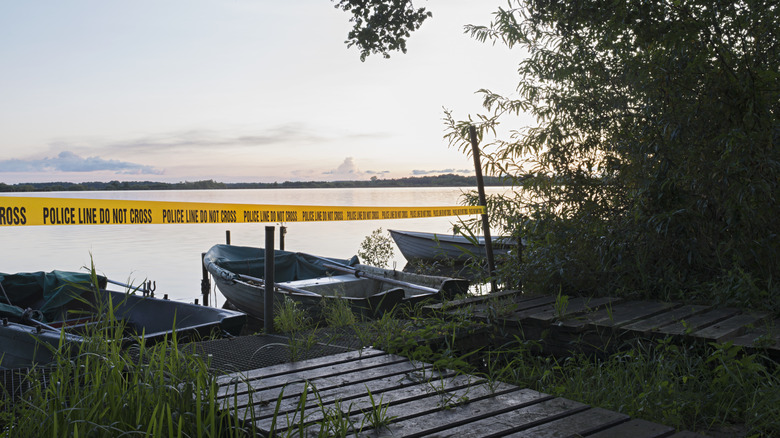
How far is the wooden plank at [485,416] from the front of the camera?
7.32ft

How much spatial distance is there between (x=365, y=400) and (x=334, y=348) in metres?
1.01

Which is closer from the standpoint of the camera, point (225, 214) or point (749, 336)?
point (749, 336)

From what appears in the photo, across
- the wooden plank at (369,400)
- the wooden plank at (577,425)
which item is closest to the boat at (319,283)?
the wooden plank at (369,400)

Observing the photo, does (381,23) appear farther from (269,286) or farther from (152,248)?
(152,248)

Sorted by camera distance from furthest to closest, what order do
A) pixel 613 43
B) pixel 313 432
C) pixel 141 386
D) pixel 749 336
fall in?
pixel 613 43
pixel 749 336
pixel 141 386
pixel 313 432

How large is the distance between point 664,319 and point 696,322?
19cm

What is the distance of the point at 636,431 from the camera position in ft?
7.16

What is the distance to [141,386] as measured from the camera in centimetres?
243

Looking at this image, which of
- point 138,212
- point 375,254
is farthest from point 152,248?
point 138,212

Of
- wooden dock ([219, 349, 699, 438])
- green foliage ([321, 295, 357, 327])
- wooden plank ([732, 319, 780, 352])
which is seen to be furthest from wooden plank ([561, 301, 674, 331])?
green foliage ([321, 295, 357, 327])

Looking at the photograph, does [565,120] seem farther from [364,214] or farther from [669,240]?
[364,214]

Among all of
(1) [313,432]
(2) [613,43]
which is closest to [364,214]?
(2) [613,43]

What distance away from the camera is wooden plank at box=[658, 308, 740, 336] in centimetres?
346

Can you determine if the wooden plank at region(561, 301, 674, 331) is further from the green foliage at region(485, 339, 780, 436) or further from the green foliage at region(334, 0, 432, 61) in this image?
the green foliage at region(334, 0, 432, 61)
